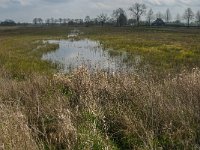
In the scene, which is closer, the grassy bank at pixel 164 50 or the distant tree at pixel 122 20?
the grassy bank at pixel 164 50

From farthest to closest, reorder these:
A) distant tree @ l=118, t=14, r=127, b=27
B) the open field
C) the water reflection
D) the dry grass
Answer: distant tree @ l=118, t=14, r=127, b=27
the water reflection
the dry grass
the open field

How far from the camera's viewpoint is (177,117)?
23.0 ft

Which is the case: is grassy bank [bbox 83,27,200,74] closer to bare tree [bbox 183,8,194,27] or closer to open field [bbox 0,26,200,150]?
open field [bbox 0,26,200,150]

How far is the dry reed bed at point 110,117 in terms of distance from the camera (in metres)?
6.24

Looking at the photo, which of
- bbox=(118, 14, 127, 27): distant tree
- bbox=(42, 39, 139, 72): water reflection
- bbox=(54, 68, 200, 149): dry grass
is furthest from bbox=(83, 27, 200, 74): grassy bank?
bbox=(118, 14, 127, 27): distant tree

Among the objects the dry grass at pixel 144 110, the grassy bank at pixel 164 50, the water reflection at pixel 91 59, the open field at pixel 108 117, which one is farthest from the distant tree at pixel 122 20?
the dry grass at pixel 144 110

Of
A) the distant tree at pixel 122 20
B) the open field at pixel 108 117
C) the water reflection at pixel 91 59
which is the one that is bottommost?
the water reflection at pixel 91 59

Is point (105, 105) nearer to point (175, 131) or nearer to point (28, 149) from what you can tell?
point (175, 131)

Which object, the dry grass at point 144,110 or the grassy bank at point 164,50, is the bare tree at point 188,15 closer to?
the grassy bank at point 164,50

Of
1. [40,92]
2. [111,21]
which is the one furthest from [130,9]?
[40,92]

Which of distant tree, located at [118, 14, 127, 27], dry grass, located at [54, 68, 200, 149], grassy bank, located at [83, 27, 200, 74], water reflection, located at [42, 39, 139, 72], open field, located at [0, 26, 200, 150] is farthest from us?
distant tree, located at [118, 14, 127, 27]

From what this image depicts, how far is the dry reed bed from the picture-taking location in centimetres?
624

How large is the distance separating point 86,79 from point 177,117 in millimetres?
3472

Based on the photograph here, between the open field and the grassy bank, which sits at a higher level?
the open field
